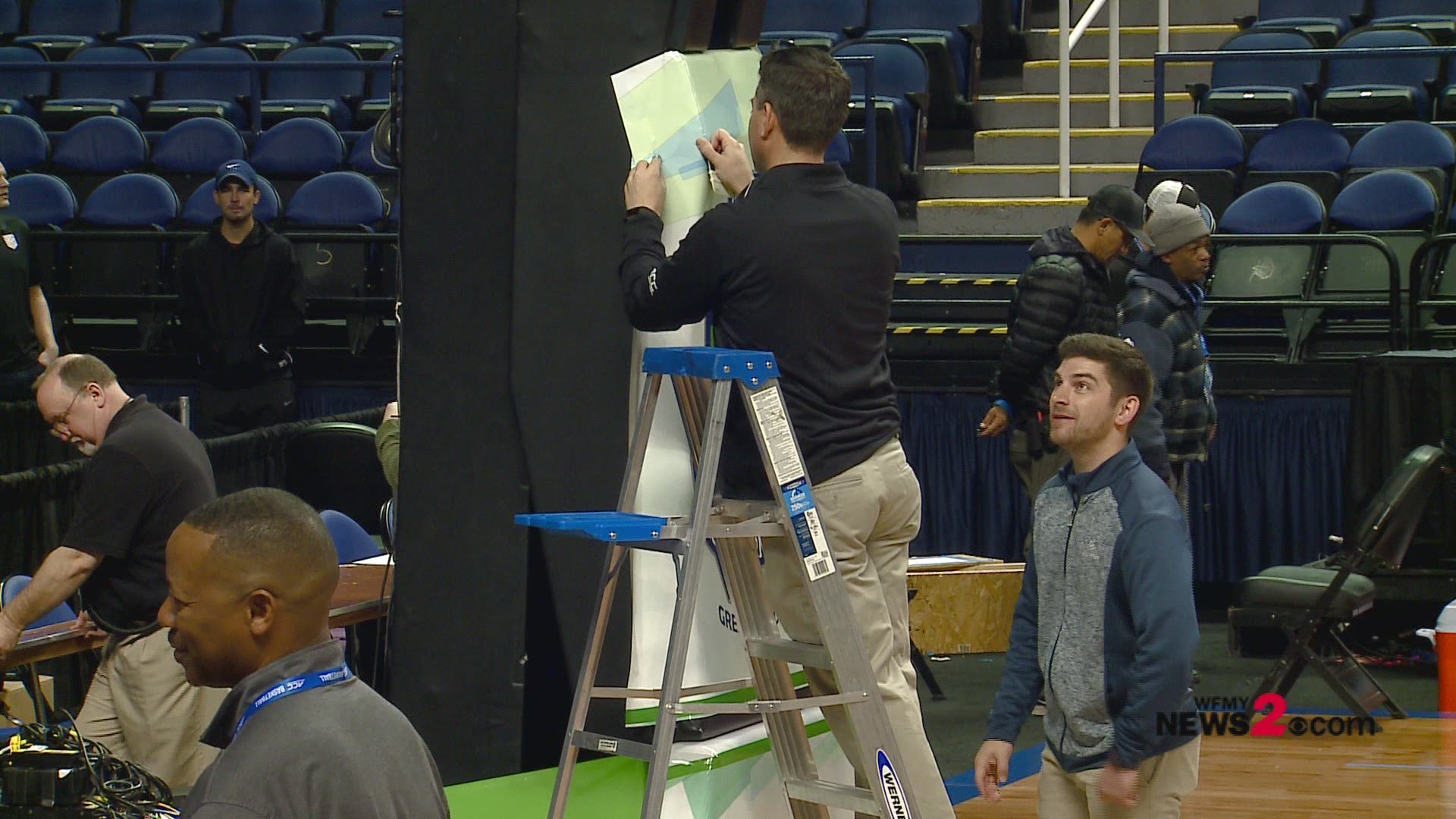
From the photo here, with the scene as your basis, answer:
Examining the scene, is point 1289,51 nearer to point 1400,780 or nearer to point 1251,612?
point 1251,612

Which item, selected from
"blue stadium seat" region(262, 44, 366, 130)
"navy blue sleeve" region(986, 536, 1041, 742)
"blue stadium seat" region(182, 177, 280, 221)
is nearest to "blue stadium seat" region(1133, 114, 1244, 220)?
"blue stadium seat" region(182, 177, 280, 221)

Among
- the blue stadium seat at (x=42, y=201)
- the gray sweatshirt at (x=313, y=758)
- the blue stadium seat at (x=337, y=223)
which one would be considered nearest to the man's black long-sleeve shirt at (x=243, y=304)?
the blue stadium seat at (x=337, y=223)

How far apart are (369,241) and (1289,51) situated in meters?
5.14

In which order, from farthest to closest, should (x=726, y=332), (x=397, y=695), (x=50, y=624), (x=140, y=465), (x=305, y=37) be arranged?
(x=305, y=37)
(x=50, y=624)
(x=140, y=465)
(x=397, y=695)
(x=726, y=332)

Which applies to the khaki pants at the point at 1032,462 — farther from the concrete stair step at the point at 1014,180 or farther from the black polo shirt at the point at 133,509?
the concrete stair step at the point at 1014,180

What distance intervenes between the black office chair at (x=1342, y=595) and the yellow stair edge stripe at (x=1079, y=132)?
15.7 feet

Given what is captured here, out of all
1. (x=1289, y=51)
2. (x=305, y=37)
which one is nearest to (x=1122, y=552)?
(x=1289, y=51)

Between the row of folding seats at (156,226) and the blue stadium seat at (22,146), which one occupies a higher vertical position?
the blue stadium seat at (22,146)

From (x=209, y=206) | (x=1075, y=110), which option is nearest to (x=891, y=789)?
(x=209, y=206)

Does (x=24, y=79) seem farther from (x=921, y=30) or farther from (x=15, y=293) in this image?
(x=921, y=30)

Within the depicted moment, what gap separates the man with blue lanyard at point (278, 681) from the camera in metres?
1.91

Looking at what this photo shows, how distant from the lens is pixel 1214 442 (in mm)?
8133

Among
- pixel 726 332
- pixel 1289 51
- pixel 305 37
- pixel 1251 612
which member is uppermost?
pixel 305 37

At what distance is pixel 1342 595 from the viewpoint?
644cm
